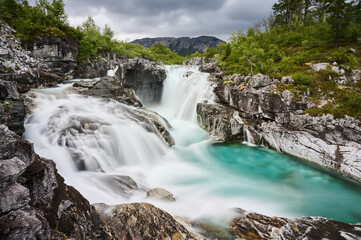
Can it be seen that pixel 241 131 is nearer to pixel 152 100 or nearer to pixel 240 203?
pixel 240 203

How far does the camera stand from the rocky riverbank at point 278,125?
35.7 feet

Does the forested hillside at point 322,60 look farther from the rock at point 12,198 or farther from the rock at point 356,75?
the rock at point 12,198

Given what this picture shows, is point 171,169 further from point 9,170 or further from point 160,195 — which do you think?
point 9,170

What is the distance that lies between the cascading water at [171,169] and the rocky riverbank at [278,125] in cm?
102

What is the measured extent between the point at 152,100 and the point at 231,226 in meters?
20.8

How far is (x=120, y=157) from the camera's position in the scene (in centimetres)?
1090

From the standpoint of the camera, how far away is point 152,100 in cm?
2512

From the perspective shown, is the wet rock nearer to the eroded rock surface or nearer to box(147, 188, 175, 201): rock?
box(147, 188, 175, 201): rock

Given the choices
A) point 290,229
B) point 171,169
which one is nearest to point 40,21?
point 171,169

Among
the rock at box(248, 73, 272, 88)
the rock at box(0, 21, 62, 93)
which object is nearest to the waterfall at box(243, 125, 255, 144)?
the rock at box(248, 73, 272, 88)

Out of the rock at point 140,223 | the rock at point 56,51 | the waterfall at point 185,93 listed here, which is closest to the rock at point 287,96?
the waterfall at point 185,93

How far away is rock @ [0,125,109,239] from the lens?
3084mm

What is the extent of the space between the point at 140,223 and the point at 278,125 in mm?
12957

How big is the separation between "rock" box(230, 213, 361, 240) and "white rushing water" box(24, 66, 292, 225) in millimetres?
1236
